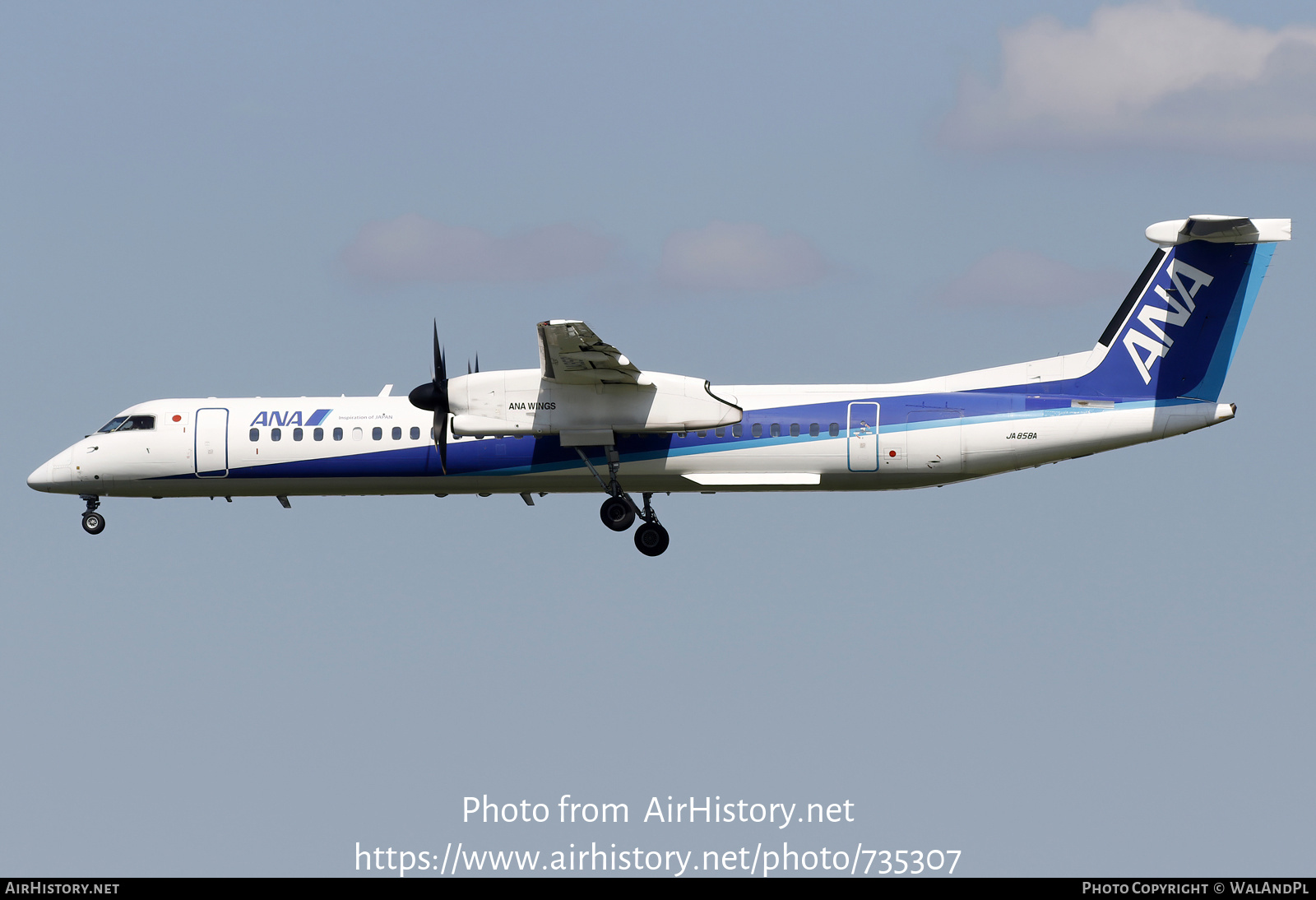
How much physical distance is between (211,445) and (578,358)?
7.51 m

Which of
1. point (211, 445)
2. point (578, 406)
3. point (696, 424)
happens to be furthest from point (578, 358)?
point (211, 445)

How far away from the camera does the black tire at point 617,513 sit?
2741 centimetres

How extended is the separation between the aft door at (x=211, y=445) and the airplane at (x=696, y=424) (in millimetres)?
29

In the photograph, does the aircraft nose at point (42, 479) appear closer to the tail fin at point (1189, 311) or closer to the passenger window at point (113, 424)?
the passenger window at point (113, 424)

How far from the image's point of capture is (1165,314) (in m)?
26.4

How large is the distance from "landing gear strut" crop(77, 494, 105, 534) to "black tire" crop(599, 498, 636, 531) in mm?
9438

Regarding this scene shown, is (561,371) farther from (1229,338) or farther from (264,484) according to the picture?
(1229,338)

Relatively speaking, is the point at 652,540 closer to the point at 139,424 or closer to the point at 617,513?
the point at 617,513

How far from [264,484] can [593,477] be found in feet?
19.8

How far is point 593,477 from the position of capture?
89.7 ft

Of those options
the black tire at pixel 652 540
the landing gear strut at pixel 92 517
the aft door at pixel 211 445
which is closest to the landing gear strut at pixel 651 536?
the black tire at pixel 652 540

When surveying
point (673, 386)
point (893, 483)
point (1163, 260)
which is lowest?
point (893, 483)

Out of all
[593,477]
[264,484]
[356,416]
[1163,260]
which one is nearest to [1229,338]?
[1163,260]

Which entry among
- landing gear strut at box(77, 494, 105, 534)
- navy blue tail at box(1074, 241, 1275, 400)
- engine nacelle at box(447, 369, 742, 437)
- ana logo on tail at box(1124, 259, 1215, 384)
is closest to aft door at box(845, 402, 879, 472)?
engine nacelle at box(447, 369, 742, 437)
